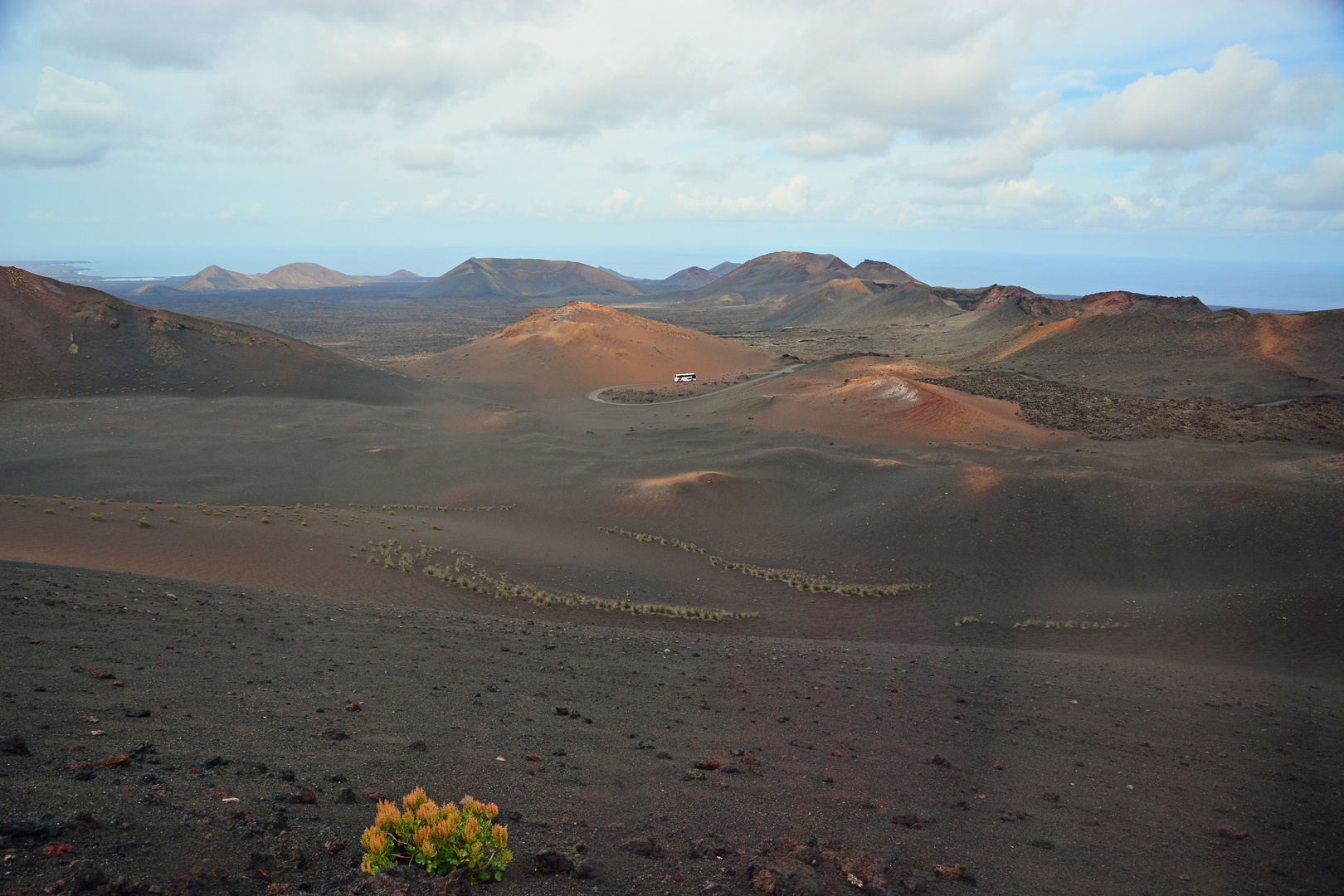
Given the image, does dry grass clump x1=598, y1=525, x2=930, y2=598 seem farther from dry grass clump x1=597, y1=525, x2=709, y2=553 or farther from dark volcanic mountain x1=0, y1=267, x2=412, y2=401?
dark volcanic mountain x1=0, y1=267, x2=412, y2=401

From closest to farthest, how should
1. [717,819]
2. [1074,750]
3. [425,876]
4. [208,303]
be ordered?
[425,876]
[717,819]
[1074,750]
[208,303]

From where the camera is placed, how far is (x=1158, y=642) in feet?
46.6

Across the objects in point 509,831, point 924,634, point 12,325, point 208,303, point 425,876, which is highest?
point 208,303

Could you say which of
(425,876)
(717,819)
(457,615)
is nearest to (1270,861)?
(717,819)

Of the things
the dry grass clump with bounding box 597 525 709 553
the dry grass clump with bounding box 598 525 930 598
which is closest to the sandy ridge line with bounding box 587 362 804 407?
the dry grass clump with bounding box 597 525 709 553

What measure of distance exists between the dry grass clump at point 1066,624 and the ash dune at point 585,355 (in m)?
41.9

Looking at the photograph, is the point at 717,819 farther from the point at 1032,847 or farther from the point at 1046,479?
the point at 1046,479

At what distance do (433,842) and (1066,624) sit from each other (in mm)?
15556

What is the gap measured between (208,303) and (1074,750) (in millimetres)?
198967

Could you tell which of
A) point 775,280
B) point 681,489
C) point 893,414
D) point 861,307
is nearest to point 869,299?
point 861,307

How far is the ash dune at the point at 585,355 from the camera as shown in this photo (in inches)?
2244

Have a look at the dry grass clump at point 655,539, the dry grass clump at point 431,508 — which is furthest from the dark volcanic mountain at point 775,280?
the dry grass clump at point 655,539

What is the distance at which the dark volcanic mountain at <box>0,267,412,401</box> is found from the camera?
126 feet

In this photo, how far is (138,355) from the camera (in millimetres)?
41844
